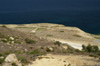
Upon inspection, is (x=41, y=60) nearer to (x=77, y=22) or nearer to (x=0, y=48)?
(x=0, y=48)

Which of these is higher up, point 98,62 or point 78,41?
point 98,62

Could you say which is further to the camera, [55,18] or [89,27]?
[55,18]

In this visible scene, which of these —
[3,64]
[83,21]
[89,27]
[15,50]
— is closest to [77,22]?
[83,21]

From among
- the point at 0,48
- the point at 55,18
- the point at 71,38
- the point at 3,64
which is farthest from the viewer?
the point at 55,18

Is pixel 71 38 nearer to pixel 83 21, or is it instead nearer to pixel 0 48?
pixel 0 48

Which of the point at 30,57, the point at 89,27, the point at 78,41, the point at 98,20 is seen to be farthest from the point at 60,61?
the point at 98,20

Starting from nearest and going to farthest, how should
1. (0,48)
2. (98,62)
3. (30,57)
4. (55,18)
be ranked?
(98,62) < (30,57) < (0,48) < (55,18)

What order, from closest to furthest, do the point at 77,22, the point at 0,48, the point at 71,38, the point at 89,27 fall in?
the point at 0,48 → the point at 71,38 → the point at 89,27 → the point at 77,22

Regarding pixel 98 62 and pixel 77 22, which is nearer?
pixel 98 62

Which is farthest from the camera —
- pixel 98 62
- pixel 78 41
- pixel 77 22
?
pixel 77 22
